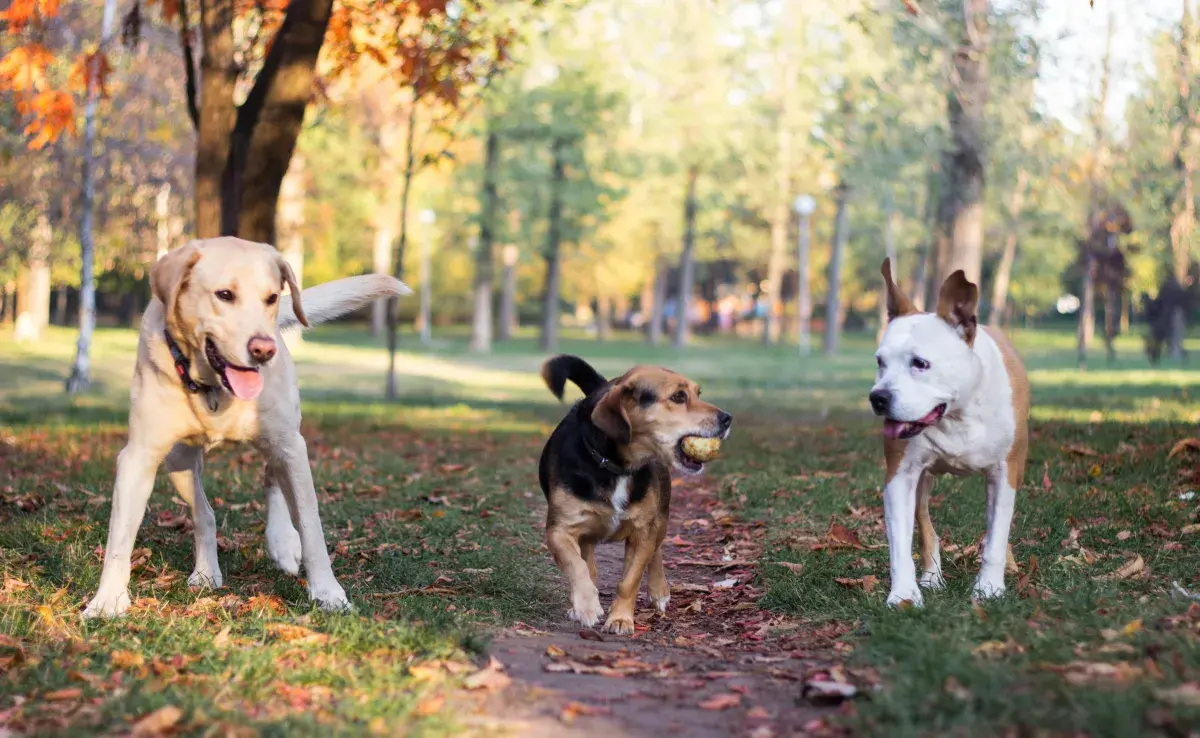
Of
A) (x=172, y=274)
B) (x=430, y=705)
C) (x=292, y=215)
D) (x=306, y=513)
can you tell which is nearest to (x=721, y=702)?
(x=430, y=705)

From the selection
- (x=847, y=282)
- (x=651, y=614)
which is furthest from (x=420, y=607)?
(x=847, y=282)

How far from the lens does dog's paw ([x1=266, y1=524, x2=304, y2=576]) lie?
6.61 m

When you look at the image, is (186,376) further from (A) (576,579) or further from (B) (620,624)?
(B) (620,624)

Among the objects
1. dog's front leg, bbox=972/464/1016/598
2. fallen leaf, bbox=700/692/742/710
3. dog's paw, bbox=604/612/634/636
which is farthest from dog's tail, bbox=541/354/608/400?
fallen leaf, bbox=700/692/742/710

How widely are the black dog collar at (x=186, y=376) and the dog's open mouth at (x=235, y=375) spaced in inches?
7.5

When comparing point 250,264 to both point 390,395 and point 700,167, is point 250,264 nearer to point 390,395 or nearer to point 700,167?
point 390,395

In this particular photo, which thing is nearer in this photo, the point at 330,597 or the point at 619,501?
the point at 330,597

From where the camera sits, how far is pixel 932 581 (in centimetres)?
616

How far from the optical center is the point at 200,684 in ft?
14.0

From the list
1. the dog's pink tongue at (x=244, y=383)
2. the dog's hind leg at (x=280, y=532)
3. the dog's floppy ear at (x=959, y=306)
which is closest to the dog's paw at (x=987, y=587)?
the dog's floppy ear at (x=959, y=306)

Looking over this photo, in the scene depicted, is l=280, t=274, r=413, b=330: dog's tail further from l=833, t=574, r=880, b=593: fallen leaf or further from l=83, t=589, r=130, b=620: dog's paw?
l=833, t=574, r=880, b=593: fallen leaf

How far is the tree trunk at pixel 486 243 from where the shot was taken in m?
42.8

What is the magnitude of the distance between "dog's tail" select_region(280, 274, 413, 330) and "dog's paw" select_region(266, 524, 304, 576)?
1.10 metres

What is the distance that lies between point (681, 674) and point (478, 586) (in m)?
2.02
